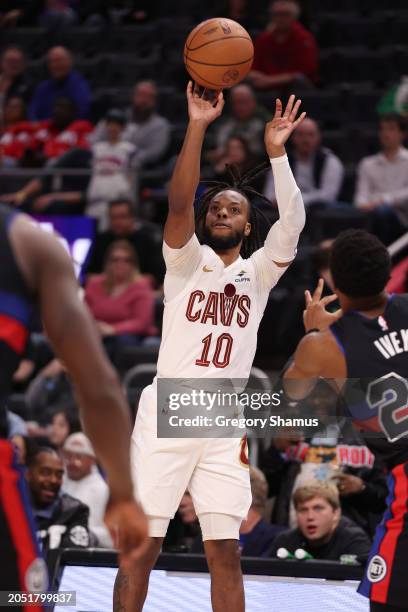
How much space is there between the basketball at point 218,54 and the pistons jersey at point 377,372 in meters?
1.37

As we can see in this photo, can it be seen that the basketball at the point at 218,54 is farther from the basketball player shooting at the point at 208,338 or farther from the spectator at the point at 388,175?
the spectator at the point at 388,175

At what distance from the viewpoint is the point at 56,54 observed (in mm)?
11766

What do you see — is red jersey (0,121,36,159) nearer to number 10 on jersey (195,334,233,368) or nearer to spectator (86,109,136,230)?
spectator (86,109,136,230)

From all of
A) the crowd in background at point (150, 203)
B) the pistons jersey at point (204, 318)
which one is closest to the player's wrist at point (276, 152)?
the pistons jersey at point (204, 318)

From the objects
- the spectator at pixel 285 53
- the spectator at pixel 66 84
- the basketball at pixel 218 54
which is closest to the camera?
the basketball at pixel 218 54

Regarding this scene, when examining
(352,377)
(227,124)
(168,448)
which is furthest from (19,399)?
(352,377)

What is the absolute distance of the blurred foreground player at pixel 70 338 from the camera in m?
2.74

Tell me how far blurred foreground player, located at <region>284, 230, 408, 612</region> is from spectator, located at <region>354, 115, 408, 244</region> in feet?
16.0

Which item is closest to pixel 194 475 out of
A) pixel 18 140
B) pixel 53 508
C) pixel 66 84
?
pixel 53 508

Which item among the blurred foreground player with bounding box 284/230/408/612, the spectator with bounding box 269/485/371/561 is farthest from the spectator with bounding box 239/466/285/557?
the blurred foreground player with bounding box 284/230/408/612

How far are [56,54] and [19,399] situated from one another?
4602 mm

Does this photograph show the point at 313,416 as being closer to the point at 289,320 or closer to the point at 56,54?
the point at 289,320

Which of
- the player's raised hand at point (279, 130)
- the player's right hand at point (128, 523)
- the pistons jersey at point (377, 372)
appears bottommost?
the player's right hand at point (128, 523)

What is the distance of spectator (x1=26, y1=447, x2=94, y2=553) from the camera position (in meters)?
6.34
